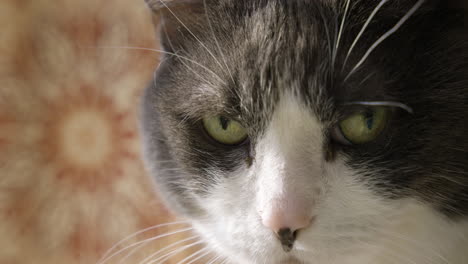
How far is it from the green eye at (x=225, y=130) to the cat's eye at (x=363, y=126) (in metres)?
0.16

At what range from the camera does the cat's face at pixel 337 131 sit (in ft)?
2.35

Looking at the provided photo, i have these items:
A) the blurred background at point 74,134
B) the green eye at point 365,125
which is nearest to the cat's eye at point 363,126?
the green eye at point 365,125

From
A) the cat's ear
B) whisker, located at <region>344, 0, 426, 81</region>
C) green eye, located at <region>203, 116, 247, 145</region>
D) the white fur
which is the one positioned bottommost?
the white fur

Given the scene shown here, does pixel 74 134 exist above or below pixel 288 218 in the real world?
above

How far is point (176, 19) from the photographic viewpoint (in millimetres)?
978

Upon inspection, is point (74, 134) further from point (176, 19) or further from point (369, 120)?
point (369, 120)

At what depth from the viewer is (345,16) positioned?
0.77m

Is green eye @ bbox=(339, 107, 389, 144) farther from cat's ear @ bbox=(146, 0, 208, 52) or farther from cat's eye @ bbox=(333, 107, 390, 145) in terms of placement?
cat's ear @ bbox=(146, 0, 208, 52)

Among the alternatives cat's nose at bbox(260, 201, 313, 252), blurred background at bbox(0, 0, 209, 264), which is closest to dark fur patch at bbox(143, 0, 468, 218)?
cat's nose at bbox(260, 201, 313, 252)

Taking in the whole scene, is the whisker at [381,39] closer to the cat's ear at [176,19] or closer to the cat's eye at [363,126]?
the cat's eye at [363,126]

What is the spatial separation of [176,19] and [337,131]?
43 centimetres

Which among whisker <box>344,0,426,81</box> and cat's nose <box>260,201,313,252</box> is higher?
whisker <box>344,0,426,81</box>

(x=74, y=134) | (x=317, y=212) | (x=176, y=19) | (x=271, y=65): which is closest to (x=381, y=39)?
(x=271, y=65)

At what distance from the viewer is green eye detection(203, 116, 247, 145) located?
0.81 metres
